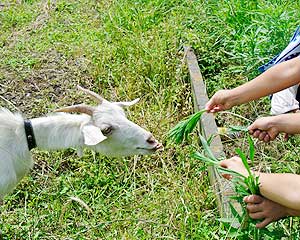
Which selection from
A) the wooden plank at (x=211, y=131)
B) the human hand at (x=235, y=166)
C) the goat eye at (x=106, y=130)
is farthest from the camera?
the goat eye at (x=106, y=130)

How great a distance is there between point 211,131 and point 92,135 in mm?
1030

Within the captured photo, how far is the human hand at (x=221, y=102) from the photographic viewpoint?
10.4 ft

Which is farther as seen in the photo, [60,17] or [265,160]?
[60,17]

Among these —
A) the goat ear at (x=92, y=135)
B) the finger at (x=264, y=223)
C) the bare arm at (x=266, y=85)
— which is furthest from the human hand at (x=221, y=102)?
the finger at (x=264, y=223)

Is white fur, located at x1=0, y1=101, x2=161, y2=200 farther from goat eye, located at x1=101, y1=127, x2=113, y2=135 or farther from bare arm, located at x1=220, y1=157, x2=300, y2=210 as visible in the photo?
bare arm, located at x1=220, y1=157, x2=300, y2=210

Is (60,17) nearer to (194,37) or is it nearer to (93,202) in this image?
(194,37)

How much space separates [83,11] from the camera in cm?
692

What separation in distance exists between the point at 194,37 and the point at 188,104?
869 millimetres

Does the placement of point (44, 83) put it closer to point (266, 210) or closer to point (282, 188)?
point (266, 210)

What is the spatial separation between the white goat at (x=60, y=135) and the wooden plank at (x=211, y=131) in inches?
16.3

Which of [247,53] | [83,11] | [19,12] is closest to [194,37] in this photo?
[247,53]

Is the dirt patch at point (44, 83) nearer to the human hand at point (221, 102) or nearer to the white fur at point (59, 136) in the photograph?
the white fur at point (59, 136)

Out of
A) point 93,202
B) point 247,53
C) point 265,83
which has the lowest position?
point 93,202

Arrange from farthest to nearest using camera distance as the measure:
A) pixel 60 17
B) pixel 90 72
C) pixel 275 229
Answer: pixel 60 17
pixel 90 72
pixel 275 229
